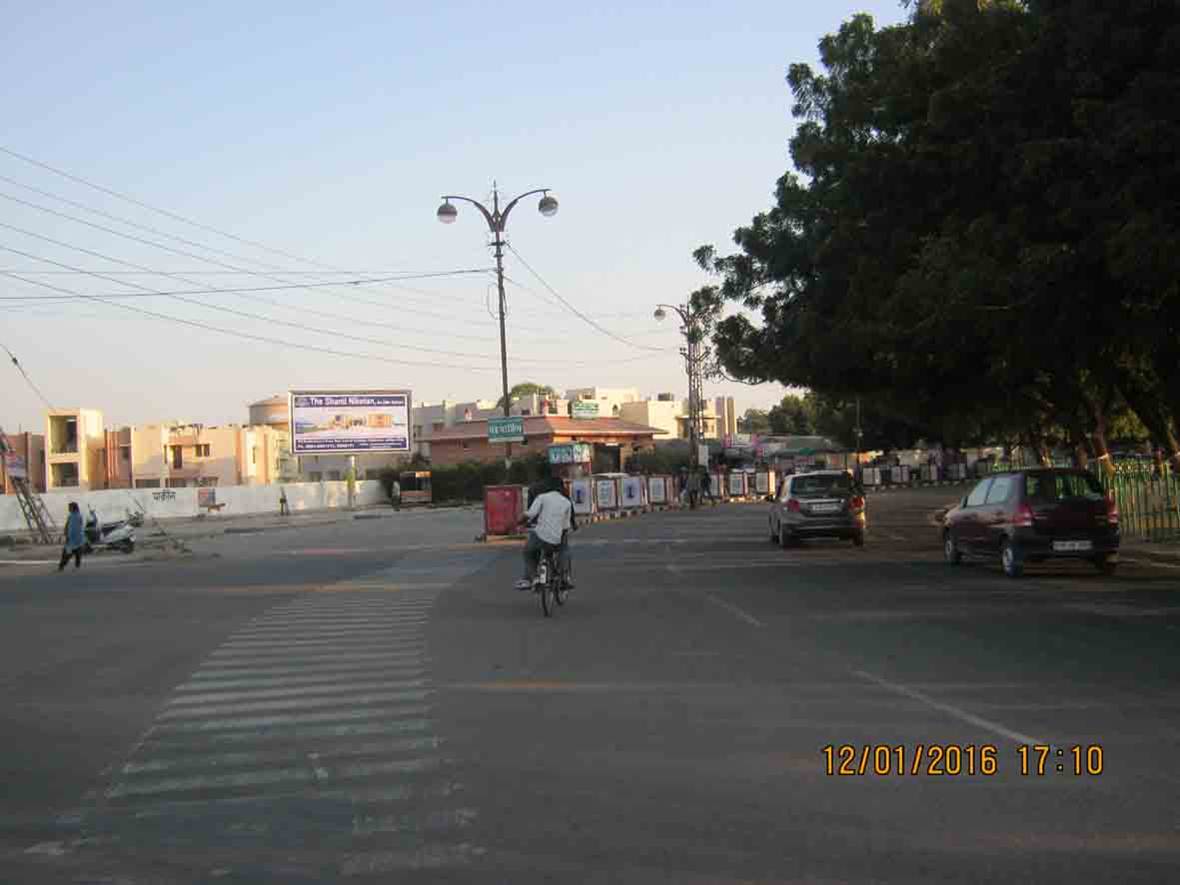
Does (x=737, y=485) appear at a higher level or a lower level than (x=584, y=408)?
lower

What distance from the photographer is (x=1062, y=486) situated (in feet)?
60.8

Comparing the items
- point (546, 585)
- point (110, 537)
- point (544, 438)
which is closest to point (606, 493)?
point (110, 537)

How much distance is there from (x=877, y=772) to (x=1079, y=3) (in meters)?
11.5

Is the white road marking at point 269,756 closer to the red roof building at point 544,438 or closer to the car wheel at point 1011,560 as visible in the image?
the car wheel at point 1011,560

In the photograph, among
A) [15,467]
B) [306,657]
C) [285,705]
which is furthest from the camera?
[15,467]

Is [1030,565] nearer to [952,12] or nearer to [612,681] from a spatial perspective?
[952,12]

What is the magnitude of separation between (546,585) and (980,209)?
9.10 meters

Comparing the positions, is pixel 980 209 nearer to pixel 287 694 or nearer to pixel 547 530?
pixel 547 530

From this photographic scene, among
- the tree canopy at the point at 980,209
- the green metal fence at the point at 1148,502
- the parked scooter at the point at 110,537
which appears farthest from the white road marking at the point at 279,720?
the parked scooter at the point at 110,537

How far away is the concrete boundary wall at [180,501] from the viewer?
62.9m

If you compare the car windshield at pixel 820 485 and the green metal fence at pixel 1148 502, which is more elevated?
the car windshield at pixel 820 485

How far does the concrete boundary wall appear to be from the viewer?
206ft

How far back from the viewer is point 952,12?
61.7 feet

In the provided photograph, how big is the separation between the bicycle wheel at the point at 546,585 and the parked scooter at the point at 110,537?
25.4m
